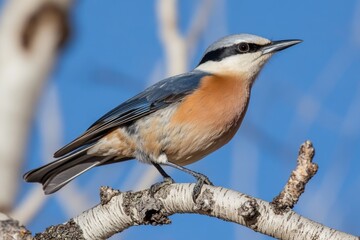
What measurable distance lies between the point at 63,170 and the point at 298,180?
91.7 inches

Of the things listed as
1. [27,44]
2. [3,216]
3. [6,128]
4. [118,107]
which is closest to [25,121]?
[6,128]

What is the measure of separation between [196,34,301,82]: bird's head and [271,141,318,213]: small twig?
239 centimetres

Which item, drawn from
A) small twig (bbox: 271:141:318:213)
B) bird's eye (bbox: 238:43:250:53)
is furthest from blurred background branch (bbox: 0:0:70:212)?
small twig (bbox: 271:141:318:213)

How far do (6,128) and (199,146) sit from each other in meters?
2.09

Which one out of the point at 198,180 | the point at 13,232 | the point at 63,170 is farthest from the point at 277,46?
the point at 13,232

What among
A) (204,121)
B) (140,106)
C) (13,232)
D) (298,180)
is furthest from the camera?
(140,106)

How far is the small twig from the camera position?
369 centimetres

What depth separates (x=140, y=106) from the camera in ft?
18.9

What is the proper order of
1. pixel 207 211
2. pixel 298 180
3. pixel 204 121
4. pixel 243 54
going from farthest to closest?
1. pixel 243 54
2. pixel 204 121
3. pixel 207 211
4. pixel 298 180

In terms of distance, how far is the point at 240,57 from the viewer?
20.4ft

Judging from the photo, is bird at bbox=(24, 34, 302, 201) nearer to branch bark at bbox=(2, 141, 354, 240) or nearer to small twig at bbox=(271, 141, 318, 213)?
branch bark at bbox=(2, 141, 354, 240)

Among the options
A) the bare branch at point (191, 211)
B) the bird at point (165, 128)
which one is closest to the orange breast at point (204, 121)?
the bird at point (165, 128)

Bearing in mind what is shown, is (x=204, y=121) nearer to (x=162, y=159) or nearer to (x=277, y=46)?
(x=162, y=159)

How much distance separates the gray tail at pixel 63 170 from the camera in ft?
18.0
